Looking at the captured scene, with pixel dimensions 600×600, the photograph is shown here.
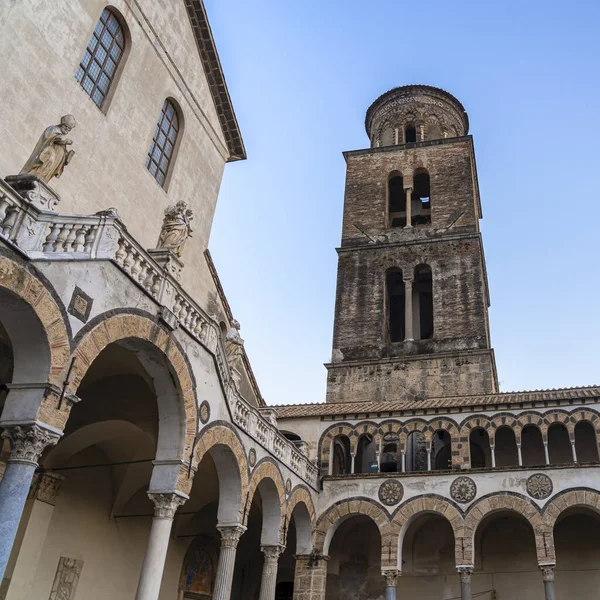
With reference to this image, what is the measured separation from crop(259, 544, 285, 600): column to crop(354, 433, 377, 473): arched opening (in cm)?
629

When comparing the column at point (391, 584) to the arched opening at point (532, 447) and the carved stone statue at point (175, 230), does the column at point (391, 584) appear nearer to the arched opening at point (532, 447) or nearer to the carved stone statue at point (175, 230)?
the arched opening at point (532, 447)

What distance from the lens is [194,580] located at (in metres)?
17.8

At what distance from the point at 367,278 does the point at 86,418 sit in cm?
1609

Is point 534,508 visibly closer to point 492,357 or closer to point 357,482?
point 357,482

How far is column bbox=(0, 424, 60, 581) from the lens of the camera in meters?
7.12

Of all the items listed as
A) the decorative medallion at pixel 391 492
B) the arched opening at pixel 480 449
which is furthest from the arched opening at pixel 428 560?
the arched opening at pixel 480 449

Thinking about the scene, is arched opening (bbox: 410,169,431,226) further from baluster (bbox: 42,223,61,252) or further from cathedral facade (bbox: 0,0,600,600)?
baluster (bbox: 42,223,61,252)

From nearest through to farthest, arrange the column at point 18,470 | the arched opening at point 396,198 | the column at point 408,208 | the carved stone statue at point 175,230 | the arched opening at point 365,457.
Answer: the column at point 18,470 → the carved stone statue at point 175,230 → the arched opening at point 365,457 → the column at point 408,208 → the arched opening at point 396,198

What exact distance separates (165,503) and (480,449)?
11.9 metres

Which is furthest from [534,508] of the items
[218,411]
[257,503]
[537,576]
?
[218,411]

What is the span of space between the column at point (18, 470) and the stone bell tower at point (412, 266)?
57.1 ft

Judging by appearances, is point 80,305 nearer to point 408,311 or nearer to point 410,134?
point 408,311

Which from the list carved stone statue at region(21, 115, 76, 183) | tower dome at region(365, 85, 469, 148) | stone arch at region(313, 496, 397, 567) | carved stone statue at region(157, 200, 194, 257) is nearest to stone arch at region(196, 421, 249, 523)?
carved stone statue at region(157, 200, 194, 257)

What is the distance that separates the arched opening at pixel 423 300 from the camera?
87.5 feet
